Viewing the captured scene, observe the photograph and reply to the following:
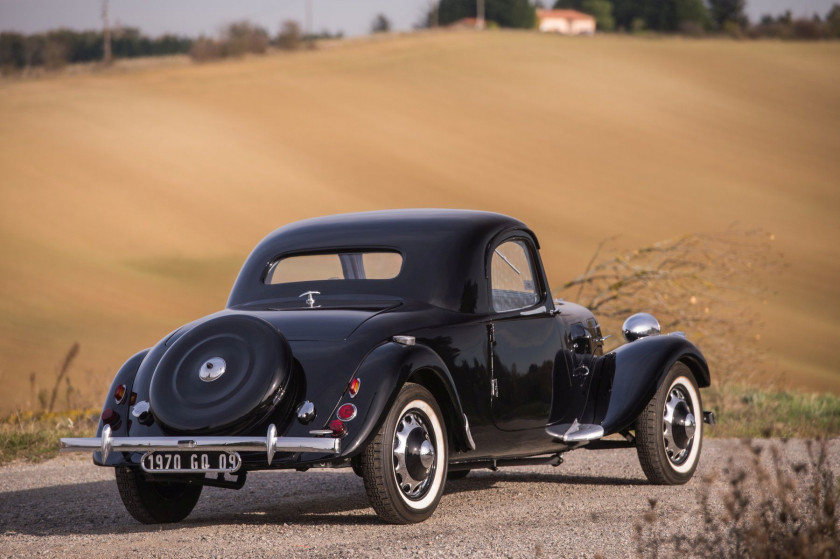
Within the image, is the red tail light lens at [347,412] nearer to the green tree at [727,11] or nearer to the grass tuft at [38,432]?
the grass tuft at [38,432]

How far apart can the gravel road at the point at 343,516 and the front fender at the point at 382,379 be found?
1.83ft

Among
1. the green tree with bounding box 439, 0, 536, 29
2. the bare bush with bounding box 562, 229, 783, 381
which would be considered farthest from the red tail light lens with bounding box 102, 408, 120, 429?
the green tree with bounding box 439, 0, 536, 29

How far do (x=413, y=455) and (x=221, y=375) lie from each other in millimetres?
1177

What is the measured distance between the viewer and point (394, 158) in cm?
3978

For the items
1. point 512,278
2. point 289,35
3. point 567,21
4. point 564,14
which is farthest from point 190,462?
point 564,14

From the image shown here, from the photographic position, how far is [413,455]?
6.52 metres

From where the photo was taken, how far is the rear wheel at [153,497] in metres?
6.98

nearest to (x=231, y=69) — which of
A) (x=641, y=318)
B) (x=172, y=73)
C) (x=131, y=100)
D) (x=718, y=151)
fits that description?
(x=172, y=73)

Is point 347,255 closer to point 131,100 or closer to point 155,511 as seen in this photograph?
point 155,511

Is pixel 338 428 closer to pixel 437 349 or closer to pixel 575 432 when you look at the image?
pixel 437 349

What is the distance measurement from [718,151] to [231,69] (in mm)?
21174

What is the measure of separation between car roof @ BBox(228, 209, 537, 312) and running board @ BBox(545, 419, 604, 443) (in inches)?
44.2

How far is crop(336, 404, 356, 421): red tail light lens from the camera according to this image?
6.17m

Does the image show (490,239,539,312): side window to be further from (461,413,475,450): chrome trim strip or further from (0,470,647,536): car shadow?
(0,470,647,536): car shadow
